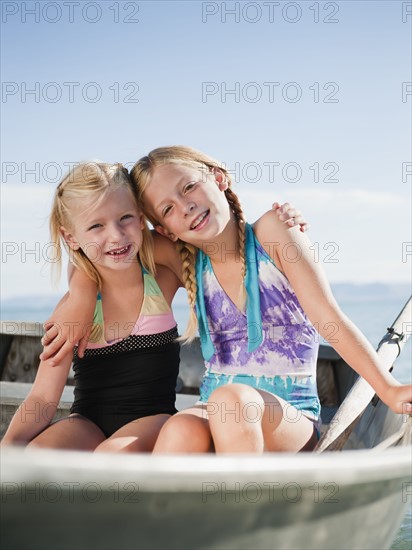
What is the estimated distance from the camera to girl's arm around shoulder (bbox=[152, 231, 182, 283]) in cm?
197

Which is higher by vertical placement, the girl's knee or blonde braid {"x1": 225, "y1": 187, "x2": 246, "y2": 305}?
blonde braid {"x1": 225, "y1": 187, "x2": 246, "y2": 305}

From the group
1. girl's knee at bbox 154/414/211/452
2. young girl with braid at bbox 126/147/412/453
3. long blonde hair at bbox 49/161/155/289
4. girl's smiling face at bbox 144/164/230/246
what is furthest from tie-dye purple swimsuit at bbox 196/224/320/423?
girl's knee at bbox 154/414/211/452

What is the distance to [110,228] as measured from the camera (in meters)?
1.81

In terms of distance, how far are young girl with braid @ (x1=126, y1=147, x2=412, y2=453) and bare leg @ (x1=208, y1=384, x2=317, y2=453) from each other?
64 millimetres

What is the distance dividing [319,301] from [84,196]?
23.5 inches

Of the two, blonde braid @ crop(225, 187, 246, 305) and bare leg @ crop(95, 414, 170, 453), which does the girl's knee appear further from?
blonde braid @ crop(225, 187, 246, 305)

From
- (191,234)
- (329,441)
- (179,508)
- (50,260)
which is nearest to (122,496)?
(179,508)

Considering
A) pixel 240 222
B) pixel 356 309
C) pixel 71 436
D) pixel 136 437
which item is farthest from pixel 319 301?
pixel 356 309

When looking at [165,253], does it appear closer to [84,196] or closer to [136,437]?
[84,196]

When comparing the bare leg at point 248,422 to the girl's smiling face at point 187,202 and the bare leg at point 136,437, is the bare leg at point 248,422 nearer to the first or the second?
the bare leg at point 136,437

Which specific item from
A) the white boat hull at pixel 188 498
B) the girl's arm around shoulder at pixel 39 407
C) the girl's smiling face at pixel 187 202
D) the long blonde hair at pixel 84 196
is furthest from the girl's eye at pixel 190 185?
→ the white boat hull at pixel 188 498

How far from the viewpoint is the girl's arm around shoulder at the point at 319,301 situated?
5.56ft

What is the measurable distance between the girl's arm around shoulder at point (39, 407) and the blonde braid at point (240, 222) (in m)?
0.47

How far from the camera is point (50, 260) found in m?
1.97
